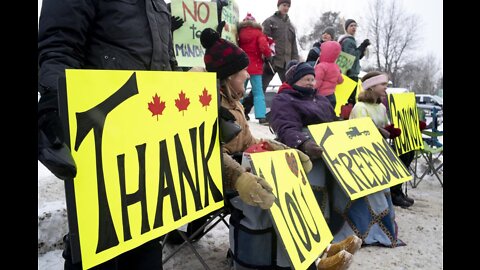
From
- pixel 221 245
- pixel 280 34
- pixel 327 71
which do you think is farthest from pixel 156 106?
pixel 280 34

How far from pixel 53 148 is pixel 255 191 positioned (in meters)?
1.07

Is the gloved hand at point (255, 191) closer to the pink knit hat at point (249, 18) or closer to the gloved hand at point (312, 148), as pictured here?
the gloved hand at point (312, 148)

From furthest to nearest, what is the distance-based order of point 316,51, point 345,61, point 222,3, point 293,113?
point 345,61, point 316,51, point 222,3, point 293,113

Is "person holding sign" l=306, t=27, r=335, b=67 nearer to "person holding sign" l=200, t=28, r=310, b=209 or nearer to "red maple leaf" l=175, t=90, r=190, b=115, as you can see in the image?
"person holding sign" l=200, t=28, r=310, b=209

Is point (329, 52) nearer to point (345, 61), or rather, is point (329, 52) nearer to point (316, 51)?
point (316, 51)

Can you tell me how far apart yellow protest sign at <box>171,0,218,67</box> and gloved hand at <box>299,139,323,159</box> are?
6.38 feet

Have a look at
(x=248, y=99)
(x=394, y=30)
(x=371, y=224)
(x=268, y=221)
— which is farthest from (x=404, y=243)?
(x=394, y=30)

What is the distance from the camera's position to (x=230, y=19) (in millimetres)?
5699

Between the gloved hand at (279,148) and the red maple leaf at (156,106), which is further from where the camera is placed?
the gloved hand at (279,148)

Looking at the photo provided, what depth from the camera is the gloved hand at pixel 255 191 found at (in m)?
2.08

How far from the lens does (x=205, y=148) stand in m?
2.00

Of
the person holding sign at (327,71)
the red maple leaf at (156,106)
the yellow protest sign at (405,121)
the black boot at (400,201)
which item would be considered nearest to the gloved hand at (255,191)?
the red maple leaf at (156,106)

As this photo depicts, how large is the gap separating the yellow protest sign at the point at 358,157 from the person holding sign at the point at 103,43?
68.2 inches
